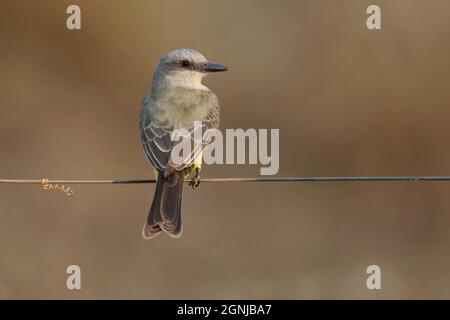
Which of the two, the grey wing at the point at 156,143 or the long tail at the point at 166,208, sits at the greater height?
the grey wing at the point at 156,143

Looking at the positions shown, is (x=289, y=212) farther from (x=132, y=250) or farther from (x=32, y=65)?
(x=32, y=65)

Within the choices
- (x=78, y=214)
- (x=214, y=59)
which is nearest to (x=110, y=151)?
(x=78, y=214)

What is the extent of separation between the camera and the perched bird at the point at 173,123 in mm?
7480

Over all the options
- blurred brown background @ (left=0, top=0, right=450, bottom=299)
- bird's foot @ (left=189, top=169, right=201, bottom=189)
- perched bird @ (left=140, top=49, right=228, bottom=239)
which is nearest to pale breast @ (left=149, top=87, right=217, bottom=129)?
perched bird @ (left=140, top=49, right=228, bottom=239)

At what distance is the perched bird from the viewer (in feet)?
24.5

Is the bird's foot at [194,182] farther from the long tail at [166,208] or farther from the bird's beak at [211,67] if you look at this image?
the bird's beak at [211,67]

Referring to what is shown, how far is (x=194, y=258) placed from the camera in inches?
439

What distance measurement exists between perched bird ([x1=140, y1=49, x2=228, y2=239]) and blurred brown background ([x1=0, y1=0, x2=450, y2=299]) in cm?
303

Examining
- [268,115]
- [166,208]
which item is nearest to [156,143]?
[166,208]

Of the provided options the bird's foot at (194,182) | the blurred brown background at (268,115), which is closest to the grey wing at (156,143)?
the bird's foot at (194,182)

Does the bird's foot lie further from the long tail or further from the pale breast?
the pale breast

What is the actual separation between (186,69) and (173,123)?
0.87 m

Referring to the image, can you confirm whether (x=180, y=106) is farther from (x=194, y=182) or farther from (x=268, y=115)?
(x=268, y=115)

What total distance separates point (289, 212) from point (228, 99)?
150 centimetres
